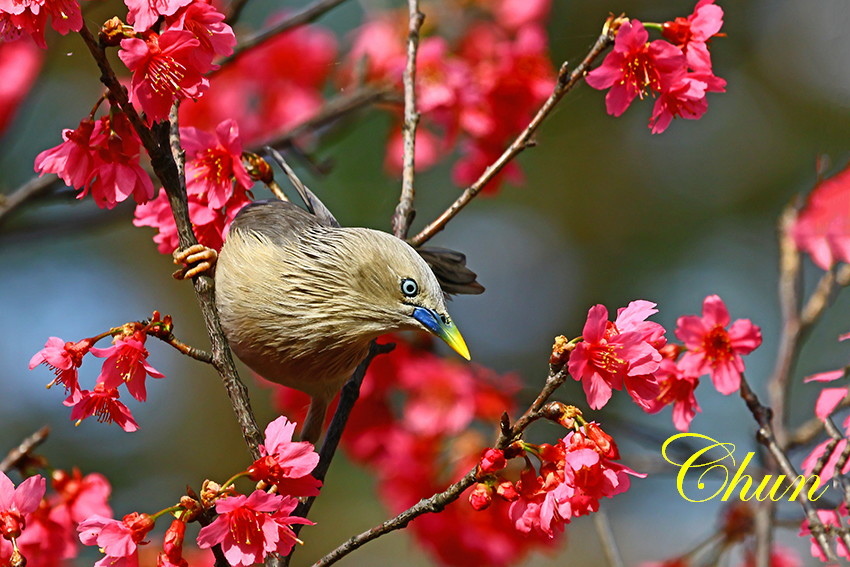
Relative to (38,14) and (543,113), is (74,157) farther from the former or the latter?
(543,113)

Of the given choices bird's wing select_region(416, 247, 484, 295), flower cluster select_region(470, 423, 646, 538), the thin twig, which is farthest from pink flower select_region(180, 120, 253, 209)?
flower cluster select_region(470, 423, 646, 538)

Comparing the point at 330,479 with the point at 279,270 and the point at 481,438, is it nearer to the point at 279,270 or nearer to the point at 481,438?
the point at 481,438

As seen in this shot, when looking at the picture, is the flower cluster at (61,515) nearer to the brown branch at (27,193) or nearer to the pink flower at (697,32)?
the brown branch at (27,193)

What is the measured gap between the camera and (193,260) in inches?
69.8

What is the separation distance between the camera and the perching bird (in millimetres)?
1917

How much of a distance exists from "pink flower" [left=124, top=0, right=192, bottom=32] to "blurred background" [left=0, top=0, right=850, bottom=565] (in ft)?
13.5

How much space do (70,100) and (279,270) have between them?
4672mm

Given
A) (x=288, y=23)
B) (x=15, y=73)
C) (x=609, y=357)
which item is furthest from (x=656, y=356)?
(x=15, y=73)

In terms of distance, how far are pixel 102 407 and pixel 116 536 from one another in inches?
10.1

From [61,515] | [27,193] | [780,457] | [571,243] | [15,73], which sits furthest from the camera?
[571,243]

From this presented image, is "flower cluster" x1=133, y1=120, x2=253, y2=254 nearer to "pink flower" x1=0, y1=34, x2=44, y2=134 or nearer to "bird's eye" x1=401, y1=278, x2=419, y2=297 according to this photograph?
"bird's eye" x1=401, y1=278, x2=419, y2=297

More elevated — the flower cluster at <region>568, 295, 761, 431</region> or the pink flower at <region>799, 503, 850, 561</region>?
the flower cluster at <region>568, 295, 761, 431</region>

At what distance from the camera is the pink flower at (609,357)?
138cm

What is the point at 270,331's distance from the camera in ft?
6.27
